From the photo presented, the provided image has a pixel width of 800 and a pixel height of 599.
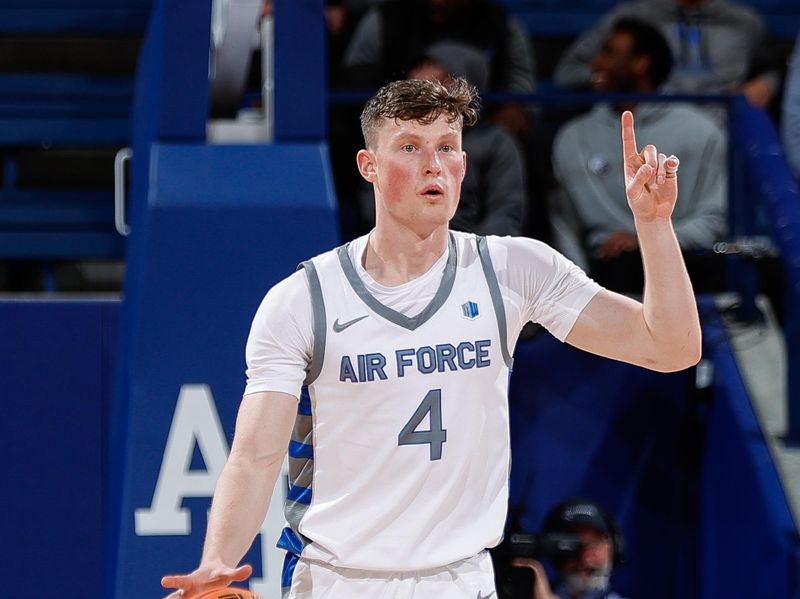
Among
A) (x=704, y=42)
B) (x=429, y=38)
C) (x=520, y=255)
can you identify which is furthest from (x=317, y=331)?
(x=704, y=42)

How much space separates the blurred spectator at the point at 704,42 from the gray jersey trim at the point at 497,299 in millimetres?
4576

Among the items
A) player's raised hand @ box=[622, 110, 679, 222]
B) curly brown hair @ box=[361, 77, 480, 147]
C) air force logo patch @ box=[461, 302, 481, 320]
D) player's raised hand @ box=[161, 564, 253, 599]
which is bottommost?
player's raised hand @ box=[161, 564, 253, 599]

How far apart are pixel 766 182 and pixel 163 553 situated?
287cm

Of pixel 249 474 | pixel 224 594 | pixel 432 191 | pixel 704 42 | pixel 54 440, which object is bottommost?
pixel 224 594

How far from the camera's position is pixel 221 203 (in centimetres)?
483

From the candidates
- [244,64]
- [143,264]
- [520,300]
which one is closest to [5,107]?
[244,64]

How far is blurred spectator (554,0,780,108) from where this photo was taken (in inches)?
314

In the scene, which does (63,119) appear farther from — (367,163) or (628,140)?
(628,140)

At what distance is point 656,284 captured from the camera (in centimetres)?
324

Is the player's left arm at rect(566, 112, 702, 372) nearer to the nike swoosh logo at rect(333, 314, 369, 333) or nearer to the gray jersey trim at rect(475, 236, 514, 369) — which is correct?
the gray jersey trim at rect(475, 236, 514, 369)

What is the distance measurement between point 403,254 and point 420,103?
354 mm

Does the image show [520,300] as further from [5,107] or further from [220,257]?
[5,107]

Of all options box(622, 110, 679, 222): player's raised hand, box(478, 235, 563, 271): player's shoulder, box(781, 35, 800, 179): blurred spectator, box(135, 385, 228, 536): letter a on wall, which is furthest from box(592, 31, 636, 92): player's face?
box(622, 110, 679, 222): player's raised hand

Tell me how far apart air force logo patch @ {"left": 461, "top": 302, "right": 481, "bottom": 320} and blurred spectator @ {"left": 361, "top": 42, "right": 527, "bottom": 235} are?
2.59 meters
